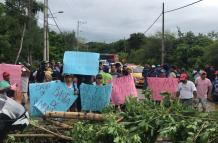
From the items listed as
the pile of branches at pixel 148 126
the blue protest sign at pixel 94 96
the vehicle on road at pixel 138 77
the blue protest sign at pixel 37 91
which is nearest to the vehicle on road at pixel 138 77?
the vehicle on road at pixel 138 77

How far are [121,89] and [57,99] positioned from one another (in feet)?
8.65

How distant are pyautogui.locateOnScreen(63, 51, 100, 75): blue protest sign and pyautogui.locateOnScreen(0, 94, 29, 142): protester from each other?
750 centimetres

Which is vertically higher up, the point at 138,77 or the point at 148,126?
the point at 148,126

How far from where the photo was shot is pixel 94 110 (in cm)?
1198

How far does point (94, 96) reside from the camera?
12.5 meters

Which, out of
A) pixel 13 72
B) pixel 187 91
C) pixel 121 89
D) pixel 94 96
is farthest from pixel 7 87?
pixel 187 91

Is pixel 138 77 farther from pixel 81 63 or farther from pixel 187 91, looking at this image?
pixel 81 63

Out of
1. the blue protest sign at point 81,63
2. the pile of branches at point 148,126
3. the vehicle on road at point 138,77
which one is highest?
the blue protest sign at point 81,63

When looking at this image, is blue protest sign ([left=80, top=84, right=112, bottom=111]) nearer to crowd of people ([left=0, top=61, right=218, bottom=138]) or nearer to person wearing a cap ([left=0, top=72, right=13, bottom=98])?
crowd of people ([left=0, top=61, right=218, bottom=138])

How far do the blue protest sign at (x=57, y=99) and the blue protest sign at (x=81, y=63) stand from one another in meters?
1.48

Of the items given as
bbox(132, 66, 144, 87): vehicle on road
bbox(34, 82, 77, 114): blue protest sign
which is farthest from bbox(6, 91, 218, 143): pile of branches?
bbox(132, 66, 144, 87): vehicle on road

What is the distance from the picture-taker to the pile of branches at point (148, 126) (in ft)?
26.7

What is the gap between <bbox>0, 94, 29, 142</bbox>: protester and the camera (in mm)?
6195

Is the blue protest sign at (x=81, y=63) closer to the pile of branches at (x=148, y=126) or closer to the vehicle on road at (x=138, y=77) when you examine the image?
the pile of branches at (x=148, y=126)
